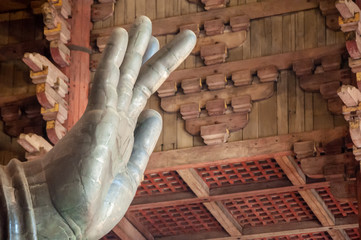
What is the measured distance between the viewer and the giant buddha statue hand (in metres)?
3.97

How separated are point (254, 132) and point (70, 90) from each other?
5.55 feet

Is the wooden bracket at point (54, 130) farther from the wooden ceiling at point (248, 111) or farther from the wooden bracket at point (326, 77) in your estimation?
the wooden bracket at point (326, 77)

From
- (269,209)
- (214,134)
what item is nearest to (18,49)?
(214,134)

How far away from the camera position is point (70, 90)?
9.09 meters

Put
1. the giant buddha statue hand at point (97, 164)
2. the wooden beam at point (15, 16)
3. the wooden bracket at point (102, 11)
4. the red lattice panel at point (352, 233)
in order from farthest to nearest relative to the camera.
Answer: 1. the red lattice panel at point (352, 233)
2. the wooden beam at point (15, 16)
3. the wooden bracket at point (102, 11)
4. the giant buddha statue hand at point (97, 164)

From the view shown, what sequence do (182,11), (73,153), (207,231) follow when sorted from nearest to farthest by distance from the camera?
(73,153), (182,11), (207,231)

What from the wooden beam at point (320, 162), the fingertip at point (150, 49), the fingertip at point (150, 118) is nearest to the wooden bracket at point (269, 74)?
the wooden beam at point (320, 162)

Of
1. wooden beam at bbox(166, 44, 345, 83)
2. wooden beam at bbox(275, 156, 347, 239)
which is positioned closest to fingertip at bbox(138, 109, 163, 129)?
wooden beam at bbox(275, 156, 347, 239)

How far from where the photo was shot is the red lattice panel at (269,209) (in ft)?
31.1

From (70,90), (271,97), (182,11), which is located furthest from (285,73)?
(70,90)

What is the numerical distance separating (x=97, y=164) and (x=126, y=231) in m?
5.94

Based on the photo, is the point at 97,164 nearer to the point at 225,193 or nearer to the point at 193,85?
the point at 193,85

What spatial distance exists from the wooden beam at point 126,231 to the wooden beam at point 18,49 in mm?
1792

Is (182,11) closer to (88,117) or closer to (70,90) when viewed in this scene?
(70,90)
